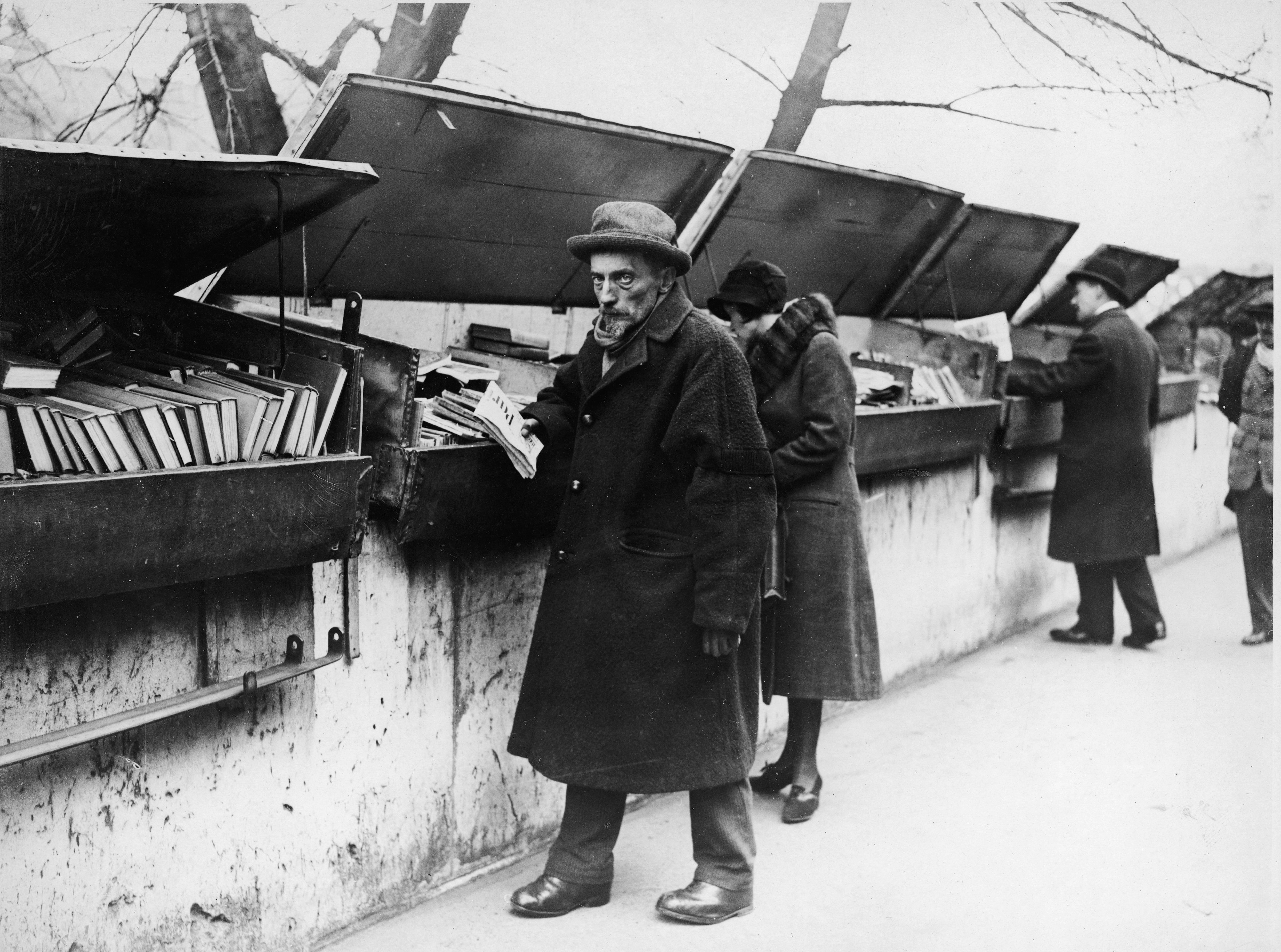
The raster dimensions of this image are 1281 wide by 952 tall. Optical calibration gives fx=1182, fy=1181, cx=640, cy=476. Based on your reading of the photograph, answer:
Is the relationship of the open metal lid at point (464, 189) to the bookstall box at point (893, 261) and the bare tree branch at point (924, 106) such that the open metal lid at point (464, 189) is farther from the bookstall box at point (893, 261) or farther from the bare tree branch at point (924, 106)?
the bare tree branch at point (924, 106)

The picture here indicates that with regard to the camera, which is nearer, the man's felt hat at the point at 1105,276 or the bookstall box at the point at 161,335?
the bookstall box at the point at 161,335

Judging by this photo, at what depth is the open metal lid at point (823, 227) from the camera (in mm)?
4695

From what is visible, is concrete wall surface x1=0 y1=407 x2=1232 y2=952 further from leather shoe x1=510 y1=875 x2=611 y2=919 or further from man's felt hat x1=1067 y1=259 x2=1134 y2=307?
man's felt hat x1=1067 y1=259 x2=1134 y2=307

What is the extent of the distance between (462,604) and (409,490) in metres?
0.57

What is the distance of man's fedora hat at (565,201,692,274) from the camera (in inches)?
115

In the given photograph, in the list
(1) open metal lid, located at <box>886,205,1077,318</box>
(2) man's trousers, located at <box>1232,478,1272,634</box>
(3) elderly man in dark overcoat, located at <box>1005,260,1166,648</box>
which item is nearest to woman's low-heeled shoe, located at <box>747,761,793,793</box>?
(3) elderly man in dark overcoat, located at <box>1005,260,1166,648</box>

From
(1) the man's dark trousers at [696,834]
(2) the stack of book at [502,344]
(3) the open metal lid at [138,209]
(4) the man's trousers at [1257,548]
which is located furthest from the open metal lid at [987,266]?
(3) the open metal lid at [138,209]

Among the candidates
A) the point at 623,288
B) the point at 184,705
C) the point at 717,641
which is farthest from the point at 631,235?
the point at 184,705

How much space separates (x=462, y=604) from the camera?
3422 millimetres

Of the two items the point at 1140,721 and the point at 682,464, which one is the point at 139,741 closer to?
the point at 682,464

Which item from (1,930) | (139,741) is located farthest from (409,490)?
(1,930)

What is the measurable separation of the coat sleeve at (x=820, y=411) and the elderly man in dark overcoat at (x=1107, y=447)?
2.57 metres

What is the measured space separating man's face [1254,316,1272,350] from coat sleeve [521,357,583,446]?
13.6 ft

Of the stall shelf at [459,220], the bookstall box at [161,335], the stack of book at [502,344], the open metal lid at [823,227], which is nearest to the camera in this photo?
the bookstall box at [161,335]
